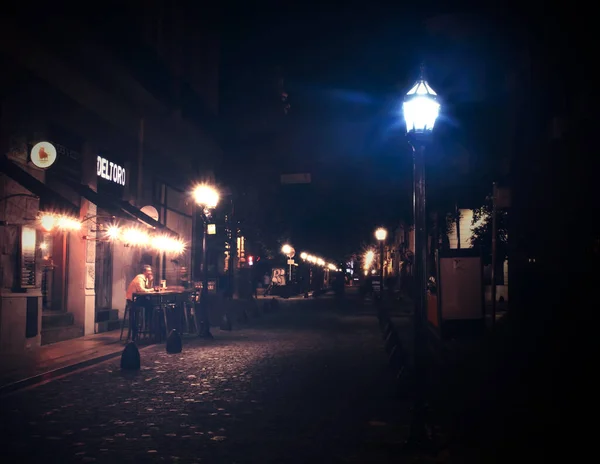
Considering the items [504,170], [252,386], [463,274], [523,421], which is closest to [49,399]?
[252,386]

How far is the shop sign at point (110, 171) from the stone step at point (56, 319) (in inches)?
185

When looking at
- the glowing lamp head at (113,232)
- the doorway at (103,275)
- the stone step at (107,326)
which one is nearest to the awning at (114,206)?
the glowing lamp head at (113,232)

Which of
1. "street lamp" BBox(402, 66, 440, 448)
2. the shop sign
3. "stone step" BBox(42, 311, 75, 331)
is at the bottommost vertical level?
"stone step" BBox(42, 311, 75, 331)

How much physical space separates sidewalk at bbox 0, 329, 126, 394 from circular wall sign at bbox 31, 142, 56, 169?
4.45m

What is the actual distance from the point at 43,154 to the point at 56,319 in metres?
5.09

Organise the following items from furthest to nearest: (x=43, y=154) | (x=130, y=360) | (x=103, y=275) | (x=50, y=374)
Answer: (x=103, y=275), (x=43, y=154), (x=130, y=360), (x=50, y=374)

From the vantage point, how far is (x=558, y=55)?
20531 mm

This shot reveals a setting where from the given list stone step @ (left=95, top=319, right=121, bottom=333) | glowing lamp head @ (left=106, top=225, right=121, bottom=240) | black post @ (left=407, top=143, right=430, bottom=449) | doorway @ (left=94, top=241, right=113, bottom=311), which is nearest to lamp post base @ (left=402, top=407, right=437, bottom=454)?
black post @ (left=407, top=143, right=430, bottom=449)

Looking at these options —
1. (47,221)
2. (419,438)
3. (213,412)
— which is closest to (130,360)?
(213,412)

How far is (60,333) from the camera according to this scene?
17906 millimetres

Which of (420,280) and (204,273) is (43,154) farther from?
(420,280)

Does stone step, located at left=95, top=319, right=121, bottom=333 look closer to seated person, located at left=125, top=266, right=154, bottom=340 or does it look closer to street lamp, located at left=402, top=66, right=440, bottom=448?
seated person, located at left=125, top=266, right=154, bottom=340

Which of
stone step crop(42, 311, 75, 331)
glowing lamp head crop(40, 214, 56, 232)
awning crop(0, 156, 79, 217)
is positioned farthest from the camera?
stone step crop(42, 311, 75, 331)

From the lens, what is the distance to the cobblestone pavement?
676cm
